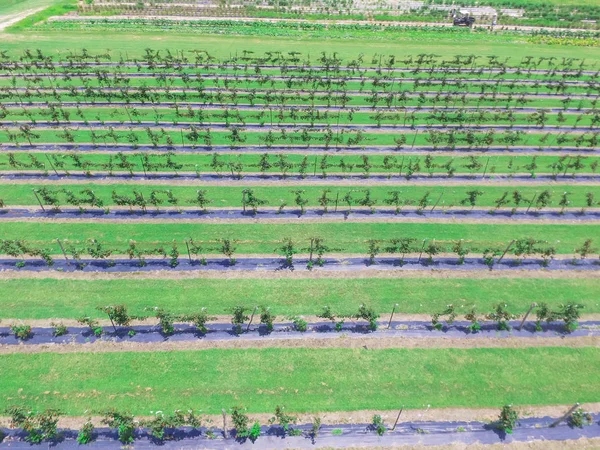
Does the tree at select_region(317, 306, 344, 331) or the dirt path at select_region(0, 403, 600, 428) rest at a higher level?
the tree at select_region(317, 306, 344, 331)

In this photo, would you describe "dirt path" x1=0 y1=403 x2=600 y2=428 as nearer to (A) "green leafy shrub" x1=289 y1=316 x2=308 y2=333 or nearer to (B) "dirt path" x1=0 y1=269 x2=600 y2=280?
(A) "green leafy shrub" x1=289 y1=316 x2=308 y2=333

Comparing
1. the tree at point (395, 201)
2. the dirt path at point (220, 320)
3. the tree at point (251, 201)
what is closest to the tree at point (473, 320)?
the dirt path at point (220, 320)

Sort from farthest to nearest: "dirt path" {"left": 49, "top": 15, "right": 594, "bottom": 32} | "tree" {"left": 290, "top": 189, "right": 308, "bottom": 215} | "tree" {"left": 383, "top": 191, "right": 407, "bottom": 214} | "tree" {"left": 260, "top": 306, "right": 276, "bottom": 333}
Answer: "dirt path" {"left": 49, "top": 15, "right": 594, "bottom": 32}, "tree" {"left": 383, "top": 191, "right": 407, "bottom": 214}, "tree" {"left": 290, "top": 189, "right": 308, "bottom": 215}, "tree" {"left": 260, "top": 306, "right": 276, "bottom": 333}

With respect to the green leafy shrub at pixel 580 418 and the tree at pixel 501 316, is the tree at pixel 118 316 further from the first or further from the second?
the green leafy shrub at pixel 580 418

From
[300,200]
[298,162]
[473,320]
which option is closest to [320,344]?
[473,320]

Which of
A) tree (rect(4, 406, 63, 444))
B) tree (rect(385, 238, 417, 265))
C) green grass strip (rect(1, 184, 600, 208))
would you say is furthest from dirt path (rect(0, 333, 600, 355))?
green grass strip (rect(1, 184, 600, 208))

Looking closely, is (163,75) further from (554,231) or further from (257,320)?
(554,231)
